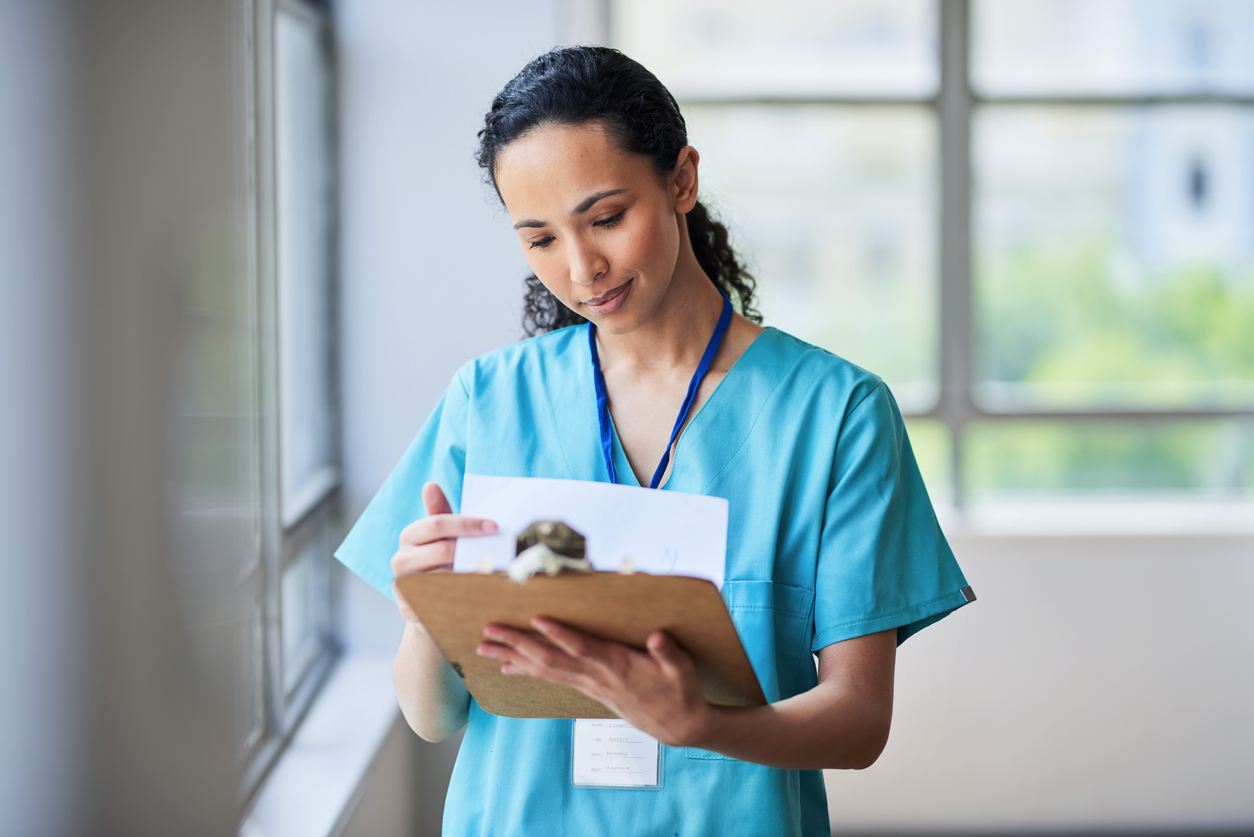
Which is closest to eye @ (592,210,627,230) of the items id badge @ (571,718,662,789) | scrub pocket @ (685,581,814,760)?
scrub pocket @ (685,581,814,760)

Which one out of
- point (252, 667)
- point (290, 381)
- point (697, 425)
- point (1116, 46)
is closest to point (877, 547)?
point (697, 425)

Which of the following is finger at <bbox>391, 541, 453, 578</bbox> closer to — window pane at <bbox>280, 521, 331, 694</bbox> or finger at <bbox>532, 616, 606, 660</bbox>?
finger at <bbox>532, 616, 606, 660</bbox>

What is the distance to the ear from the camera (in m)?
1.00

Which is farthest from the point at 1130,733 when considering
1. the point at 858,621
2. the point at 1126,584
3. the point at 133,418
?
the point at 133,418

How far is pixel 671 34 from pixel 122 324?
2.32 meters

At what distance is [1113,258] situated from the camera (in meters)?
2.80

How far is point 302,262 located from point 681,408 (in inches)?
53.8

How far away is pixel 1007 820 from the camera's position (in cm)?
257

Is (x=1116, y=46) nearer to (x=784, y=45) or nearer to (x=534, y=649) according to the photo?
(x=784, y=45)

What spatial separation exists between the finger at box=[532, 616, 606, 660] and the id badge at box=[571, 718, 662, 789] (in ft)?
0.92

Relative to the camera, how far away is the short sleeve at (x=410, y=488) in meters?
1.05

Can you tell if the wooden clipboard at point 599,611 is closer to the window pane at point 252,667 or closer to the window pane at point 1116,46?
the window pane at point 252,667

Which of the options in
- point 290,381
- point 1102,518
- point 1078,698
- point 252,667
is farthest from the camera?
point 1102,518

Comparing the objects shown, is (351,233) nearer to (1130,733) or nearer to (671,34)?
(671,34)
